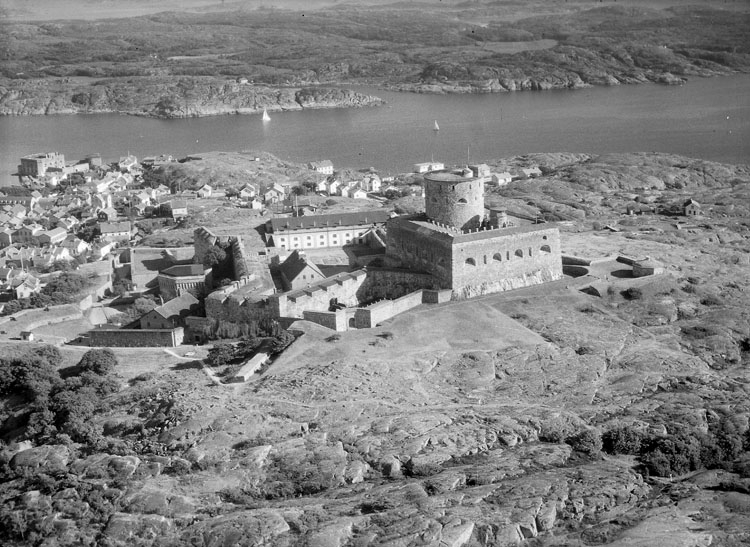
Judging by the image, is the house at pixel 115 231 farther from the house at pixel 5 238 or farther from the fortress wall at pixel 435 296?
the fortress wall at pixel 435 296

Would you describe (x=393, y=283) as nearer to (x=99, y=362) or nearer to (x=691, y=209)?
(x=99, y=362)

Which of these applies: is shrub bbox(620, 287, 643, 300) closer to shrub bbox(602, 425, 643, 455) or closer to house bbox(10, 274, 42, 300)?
shrub bbox(602, 425, 643, 455)

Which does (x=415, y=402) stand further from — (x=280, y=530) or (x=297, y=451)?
(x=280, y=530)

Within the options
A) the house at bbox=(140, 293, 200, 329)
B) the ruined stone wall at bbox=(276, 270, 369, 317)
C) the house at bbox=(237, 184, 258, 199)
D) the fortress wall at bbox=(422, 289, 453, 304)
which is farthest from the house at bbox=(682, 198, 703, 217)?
the house at bbox=(140, 293, 200, 329)

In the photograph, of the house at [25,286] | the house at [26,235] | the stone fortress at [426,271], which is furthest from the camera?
the house at [26,235]

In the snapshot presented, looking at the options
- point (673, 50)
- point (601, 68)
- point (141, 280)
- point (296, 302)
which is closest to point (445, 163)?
point (141, 280)

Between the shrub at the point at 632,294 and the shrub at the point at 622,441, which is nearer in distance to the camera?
the shrub at the point at 622,441

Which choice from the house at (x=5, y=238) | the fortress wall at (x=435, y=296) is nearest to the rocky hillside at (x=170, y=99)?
the house at (x=5, y=238)
